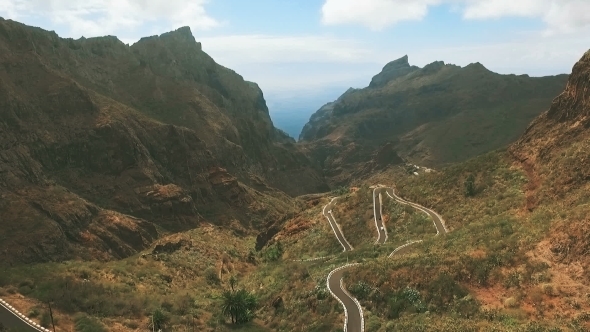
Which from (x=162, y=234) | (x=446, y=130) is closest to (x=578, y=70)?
(x=162, y=234)

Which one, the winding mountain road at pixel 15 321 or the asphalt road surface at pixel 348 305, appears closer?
the asphalt road surface at pixel 348 305

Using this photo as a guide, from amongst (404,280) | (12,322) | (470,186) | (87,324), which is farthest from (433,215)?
(12,322)

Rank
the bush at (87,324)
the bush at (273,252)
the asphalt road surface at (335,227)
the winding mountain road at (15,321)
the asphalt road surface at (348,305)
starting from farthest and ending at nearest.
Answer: the bush at (273,252) < the asphalt road surface at (335,227) < the bush at (87,324) < the winding mountain road at (15,321) < the asphalt road surface at (348,305)

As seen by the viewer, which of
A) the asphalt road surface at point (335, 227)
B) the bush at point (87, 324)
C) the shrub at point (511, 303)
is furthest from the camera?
the asphalt road surface at point (335, 227)

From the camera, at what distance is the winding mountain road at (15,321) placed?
2768 cm

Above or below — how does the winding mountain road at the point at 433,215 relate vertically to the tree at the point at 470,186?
below

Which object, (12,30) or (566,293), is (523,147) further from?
(12,30)

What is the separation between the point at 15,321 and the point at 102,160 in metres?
55.6

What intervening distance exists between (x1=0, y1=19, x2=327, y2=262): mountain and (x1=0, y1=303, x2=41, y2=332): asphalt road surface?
73.8ft

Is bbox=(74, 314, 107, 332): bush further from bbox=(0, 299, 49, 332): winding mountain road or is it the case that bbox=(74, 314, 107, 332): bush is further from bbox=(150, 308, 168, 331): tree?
bbox=(150, 308, 168, 331): tree

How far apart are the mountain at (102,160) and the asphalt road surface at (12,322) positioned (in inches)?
885

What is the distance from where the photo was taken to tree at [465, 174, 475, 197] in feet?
175

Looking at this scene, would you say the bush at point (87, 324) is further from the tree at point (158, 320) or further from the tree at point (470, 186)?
the tree at point (470, 186)

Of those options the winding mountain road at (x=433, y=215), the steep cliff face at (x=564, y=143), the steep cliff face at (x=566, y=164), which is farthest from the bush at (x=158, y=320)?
the steep cliff face at (x=564, y=143)
